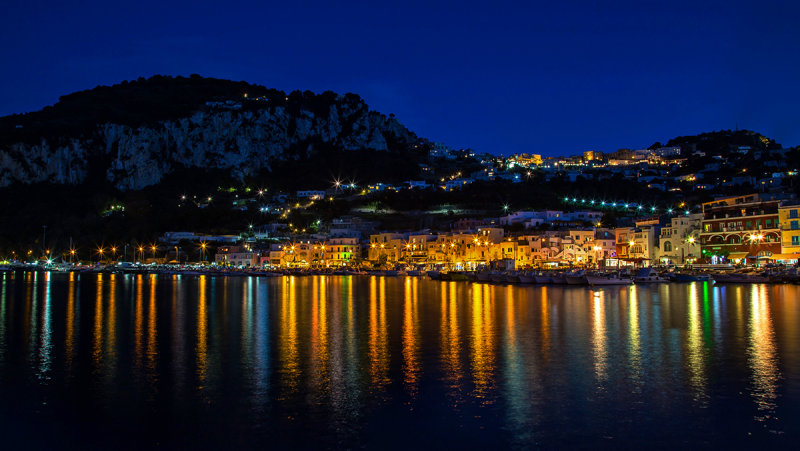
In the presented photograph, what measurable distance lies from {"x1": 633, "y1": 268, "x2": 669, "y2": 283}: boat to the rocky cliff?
8319cm

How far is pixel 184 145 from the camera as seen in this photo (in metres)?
112

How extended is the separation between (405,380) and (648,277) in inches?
1428

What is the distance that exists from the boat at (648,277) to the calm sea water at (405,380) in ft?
65.3

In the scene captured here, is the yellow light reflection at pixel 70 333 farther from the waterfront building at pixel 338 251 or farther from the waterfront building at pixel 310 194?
the waterfront building at pixel 310 194

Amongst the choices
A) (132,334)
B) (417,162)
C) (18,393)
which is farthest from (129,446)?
(417,162)

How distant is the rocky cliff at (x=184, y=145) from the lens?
348ft

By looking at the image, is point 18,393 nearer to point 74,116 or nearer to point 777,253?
point 777,253

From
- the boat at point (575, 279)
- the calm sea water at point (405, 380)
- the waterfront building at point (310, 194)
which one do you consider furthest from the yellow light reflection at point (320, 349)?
the waterfront building at point (310, 194)

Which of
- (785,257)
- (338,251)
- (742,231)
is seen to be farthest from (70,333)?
(338,251)

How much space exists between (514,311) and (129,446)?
17979mm

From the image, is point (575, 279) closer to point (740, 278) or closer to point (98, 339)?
point (740, 278)

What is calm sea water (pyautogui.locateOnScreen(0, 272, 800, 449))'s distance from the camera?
9094mm

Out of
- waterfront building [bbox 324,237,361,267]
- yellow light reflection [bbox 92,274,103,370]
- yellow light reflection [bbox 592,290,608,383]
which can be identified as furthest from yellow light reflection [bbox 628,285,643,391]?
waterfront building [bbox 324,237,361,267]

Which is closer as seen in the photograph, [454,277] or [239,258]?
[454,277]
